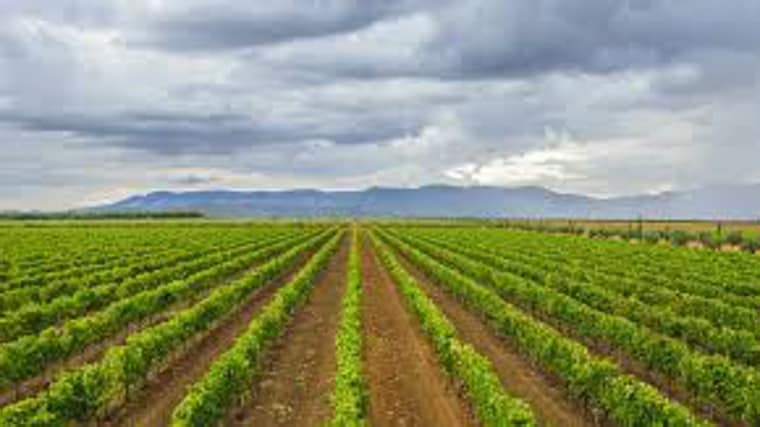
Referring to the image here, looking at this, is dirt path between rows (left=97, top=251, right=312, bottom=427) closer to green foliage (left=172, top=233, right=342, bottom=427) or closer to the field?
the field

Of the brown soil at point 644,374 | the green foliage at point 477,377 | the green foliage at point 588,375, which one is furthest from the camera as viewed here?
the brown soil at point 644,374

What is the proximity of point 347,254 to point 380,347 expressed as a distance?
36.8 meters

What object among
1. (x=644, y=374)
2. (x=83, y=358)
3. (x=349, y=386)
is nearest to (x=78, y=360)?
(x=83, y=358)

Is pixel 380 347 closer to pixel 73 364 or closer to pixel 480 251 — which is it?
pixel 73 364

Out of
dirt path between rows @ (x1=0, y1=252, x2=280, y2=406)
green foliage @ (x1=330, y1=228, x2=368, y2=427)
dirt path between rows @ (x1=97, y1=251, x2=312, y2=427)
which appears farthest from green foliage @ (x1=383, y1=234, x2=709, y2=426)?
dirt path between rows @ (x1=0, y1=252, x2=280, y2=406)

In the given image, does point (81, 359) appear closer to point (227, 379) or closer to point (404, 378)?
point (227, 379)

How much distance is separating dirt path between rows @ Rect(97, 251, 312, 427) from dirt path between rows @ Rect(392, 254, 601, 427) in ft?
22.3

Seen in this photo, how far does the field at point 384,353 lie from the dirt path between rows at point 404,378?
6cm

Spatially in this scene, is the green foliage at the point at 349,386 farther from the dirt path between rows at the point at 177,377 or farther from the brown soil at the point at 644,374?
the brown soil at the point at 644,374

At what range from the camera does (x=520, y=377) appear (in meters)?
18.5

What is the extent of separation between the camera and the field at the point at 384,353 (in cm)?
1419

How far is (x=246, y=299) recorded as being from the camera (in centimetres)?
3200

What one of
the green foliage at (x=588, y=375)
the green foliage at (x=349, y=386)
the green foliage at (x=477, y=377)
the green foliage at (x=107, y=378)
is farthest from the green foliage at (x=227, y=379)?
the green foliage at (x=588, y=375)

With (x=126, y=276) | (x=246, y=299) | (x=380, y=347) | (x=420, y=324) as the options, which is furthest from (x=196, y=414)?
(x=126, y=276)
